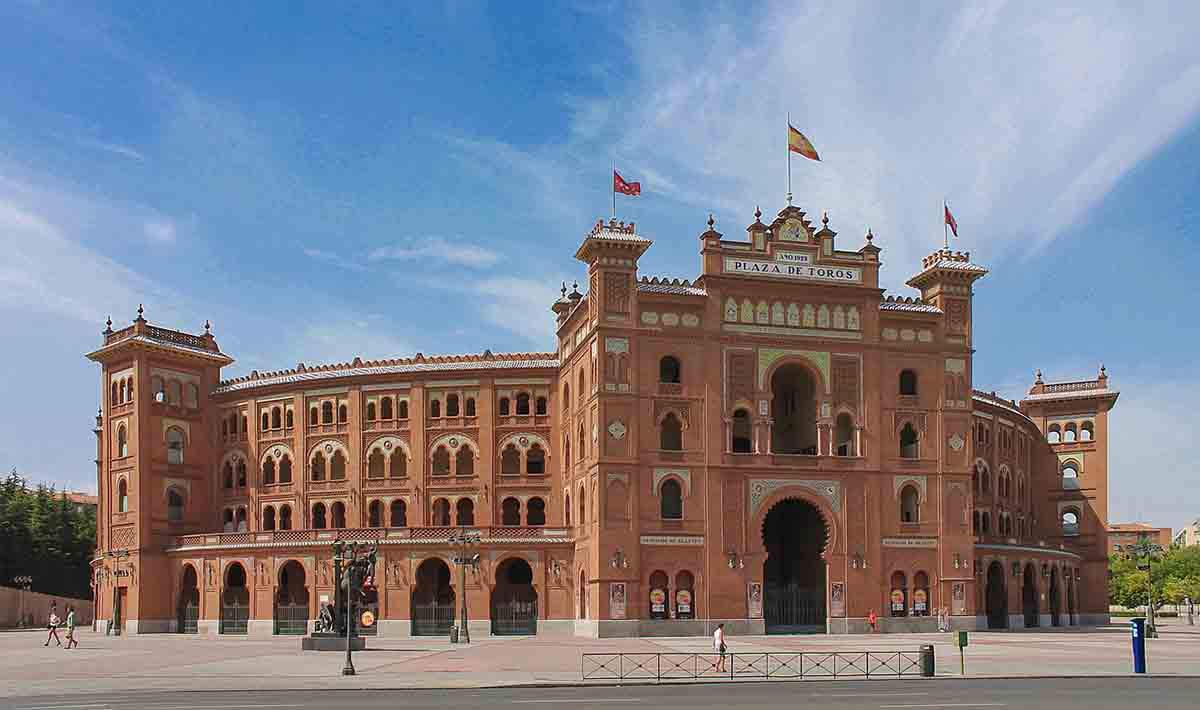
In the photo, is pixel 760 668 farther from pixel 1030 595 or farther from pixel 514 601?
pixel 1030 595

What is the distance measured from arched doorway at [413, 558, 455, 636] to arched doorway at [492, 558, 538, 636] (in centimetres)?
266

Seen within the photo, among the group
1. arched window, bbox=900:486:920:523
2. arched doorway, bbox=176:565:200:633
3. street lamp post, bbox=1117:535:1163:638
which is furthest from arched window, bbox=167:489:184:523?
Answer: street lamp post, bbox=1117:535:1163:638

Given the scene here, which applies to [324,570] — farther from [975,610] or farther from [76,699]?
[76,699]

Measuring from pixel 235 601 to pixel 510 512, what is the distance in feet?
57.5

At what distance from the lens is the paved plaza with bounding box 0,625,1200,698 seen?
39469 millimetres

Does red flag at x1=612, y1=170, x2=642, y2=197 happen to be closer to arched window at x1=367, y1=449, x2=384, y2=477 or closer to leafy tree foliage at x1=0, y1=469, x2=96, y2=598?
arched window at x1=367, y1=449, x2=384, y2=477

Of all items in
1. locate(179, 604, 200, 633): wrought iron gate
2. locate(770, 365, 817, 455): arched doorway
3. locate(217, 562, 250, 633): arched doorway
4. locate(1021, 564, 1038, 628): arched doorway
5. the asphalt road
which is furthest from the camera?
locate(1021, 564, 1038, 628): arched doorway

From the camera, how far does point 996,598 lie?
277ft

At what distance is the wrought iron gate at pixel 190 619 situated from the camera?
83000 mm

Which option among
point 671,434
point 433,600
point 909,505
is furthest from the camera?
point 433,600

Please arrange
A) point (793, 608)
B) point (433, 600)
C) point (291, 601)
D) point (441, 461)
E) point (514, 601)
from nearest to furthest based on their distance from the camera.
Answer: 1. point (793, 608)
2. point (514, 601)
3. point (433, 600)
4. point (291, 601)
5. point (441, 461)

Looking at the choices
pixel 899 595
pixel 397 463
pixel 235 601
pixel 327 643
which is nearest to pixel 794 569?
pixel 899 595

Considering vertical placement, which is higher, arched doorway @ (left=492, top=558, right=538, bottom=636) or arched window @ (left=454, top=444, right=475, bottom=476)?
arched window @ (left=454, top=444, right=475, bottom=476)

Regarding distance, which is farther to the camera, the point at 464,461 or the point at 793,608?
the point at 464,461
